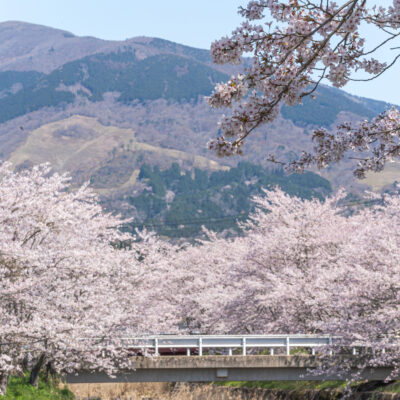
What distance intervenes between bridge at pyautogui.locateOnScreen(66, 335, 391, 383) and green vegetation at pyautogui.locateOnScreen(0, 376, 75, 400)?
104cm

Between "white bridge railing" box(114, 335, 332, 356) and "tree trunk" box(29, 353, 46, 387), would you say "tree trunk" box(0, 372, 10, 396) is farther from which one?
"white bridge railing" box(114, 335, 332, 356)

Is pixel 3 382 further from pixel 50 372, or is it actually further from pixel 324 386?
pixel 324 386

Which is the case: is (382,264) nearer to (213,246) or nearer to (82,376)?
(82,376)

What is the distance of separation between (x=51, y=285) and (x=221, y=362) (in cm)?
912

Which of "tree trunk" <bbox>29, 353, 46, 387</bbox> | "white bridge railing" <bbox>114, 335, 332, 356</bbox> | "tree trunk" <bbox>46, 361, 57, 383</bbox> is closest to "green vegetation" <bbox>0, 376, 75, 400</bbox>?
"tree trunk" <bbox>29, 353, 46, 387</bbox>

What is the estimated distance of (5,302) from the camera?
22.0 metres

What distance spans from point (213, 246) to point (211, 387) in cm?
2452

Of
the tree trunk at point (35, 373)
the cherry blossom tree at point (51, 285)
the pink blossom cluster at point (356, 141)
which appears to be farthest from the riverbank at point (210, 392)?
the pink blossom cluster at point (356, 141)

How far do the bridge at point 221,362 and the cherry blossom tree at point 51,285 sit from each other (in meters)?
1.09

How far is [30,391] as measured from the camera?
25.2m

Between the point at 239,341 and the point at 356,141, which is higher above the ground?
the point at 356,141

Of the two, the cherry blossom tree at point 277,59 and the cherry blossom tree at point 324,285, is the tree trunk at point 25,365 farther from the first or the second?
the cherry blossom tree at point 277,59

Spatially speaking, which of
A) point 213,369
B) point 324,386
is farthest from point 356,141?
point 324,386

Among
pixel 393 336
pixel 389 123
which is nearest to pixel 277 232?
pixel 393 336
